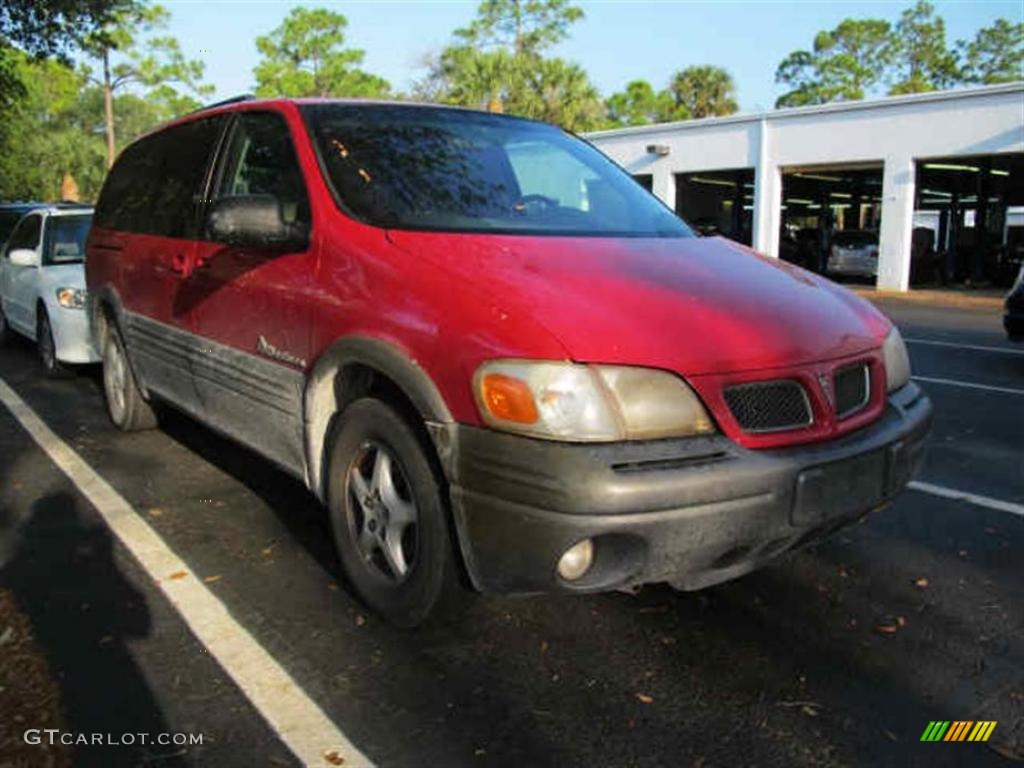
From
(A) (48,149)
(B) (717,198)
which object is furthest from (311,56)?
(B) (717,198)

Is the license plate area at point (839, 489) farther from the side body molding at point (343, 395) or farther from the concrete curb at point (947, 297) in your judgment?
the concrete curb at point (947, 297)

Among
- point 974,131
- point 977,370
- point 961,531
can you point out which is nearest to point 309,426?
point 961,531

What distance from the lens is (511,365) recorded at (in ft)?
8.87

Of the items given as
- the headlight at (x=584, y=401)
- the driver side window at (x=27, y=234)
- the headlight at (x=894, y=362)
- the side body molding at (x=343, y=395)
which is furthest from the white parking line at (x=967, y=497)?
the driver side window at (x=27, y=234)

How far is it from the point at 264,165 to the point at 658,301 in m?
2.05

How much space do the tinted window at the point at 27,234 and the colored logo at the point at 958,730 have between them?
26.0 feet

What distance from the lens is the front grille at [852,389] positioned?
306 centimetres

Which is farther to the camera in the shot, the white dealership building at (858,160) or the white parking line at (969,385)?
the white dealership building at (858,160)

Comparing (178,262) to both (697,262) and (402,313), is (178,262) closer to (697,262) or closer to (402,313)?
(402,313)

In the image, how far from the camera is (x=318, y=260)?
136 inches

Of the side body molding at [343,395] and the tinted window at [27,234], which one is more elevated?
the tinted window at [27,234]

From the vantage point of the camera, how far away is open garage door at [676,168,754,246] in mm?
28875

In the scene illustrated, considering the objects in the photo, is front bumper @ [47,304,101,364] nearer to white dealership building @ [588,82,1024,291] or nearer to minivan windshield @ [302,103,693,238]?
minivan windshield @ [302,103,693,238]

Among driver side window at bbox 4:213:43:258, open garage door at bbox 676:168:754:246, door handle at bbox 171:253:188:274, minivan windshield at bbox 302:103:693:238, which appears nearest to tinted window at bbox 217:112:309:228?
minivan windshield at bbox 302:103:693:238
